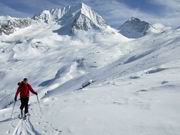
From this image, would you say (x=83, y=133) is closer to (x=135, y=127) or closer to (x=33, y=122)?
(x=135, y=127)

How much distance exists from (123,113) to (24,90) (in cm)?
696

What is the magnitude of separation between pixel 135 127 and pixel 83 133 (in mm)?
2332

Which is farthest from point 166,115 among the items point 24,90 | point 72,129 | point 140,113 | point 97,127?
point 24,90

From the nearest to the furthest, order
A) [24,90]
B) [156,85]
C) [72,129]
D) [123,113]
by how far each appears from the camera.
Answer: [72,129] → [123,113] → [24,90] → [156,85]

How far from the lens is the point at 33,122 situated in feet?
71.1

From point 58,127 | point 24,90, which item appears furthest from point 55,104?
point 58,127

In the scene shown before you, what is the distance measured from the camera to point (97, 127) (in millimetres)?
17984

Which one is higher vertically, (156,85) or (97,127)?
(156,85)

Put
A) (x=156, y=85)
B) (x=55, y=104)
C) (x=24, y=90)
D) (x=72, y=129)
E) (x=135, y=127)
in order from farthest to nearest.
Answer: (x=156, y=85)
(x=55, y=104)
(x=24, y=90)
(x=72, y=129)
(x=135, y=127)

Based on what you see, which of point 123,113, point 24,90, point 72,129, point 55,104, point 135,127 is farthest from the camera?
point 55,104

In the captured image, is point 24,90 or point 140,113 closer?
point 140,113

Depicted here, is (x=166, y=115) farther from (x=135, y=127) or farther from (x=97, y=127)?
(x=97, y=127)

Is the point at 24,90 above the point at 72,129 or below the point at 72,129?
above

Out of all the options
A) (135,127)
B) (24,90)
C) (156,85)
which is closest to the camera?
(135,127)
